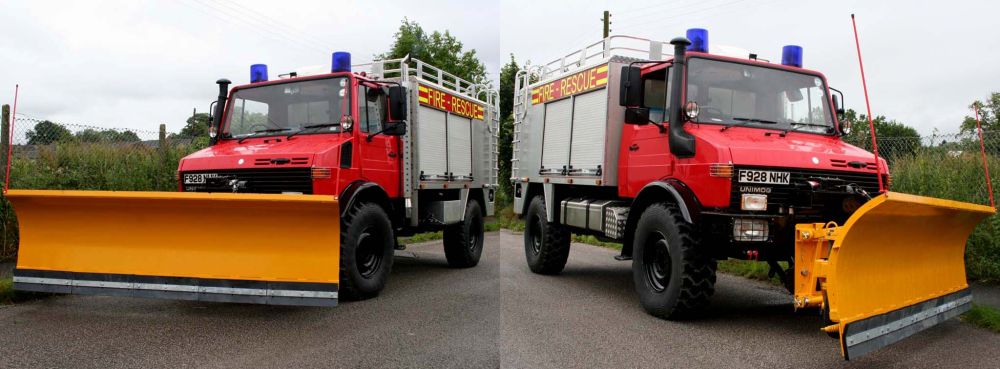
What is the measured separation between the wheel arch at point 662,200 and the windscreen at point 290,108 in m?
3.14

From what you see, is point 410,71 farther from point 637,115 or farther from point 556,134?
point 637,115

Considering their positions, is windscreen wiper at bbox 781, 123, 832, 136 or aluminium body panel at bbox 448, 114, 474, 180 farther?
aluminium body panel at bbox 448, 114, 474, 180

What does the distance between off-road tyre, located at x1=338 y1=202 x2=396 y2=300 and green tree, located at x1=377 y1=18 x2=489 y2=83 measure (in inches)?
155

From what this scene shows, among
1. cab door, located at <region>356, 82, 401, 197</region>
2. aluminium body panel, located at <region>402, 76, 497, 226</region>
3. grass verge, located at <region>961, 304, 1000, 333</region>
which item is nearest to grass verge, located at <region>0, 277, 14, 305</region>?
cab door, located at <region>356, 82, 401, 197</region>

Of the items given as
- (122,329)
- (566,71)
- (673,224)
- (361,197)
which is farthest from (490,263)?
(122,329)

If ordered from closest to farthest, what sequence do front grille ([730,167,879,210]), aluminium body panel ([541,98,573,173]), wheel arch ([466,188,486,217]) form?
front grille ([730,167,879,210])
aluminium body panel ([541,98,573,173])
wheel arch ([466,188,486,217])

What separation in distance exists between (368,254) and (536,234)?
3317 millimetres

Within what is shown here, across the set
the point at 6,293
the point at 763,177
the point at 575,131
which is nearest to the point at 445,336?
the point at 763,177

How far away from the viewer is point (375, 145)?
8156mm

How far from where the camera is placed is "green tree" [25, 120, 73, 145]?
336 inches

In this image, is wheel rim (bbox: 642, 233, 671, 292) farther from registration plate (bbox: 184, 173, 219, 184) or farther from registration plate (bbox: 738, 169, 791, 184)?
registration plate (bbox: 184, 173, 219, 184)

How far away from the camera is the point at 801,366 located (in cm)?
487

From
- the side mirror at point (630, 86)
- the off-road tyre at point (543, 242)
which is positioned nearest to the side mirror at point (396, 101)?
the side mirror at point (630, 86)

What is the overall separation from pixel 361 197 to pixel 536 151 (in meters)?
3.42
